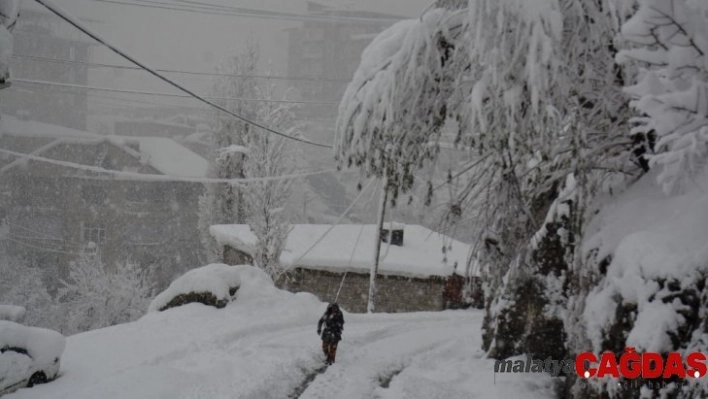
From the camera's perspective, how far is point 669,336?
248 inches

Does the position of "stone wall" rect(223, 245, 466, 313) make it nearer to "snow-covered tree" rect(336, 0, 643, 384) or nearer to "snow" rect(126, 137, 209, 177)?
"snow-covered tree" rect(336, 0, 643, 384)

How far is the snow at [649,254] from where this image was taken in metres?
6.34

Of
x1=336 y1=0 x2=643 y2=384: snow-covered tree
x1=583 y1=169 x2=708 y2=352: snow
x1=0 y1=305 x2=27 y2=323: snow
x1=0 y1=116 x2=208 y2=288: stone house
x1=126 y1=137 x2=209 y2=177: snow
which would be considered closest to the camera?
x1=336 y1=0 x2=643 y2=384: snow-covered tree

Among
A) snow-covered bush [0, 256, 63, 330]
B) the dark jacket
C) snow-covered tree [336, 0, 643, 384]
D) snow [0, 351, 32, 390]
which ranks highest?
snow-covered tree [336, 0, 643, 384]

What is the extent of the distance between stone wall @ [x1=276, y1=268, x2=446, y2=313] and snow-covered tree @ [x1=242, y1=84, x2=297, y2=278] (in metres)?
1.42

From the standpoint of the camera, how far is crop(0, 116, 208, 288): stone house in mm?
41500

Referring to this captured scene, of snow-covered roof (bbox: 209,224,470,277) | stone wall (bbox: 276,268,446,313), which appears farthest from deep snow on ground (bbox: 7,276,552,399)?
stone wall (bbox: 276,268,446,313)

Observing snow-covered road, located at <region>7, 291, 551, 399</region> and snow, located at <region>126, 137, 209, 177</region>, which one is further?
snow, located at <region>126, 137, 209, 177</region>

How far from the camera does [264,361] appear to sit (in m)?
11.4

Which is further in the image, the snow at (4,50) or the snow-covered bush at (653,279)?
the snow at (4,50)

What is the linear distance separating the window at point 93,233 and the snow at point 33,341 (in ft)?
111

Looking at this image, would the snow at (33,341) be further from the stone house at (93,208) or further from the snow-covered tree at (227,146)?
the stone house at (93,208)

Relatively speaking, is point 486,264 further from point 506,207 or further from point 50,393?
point 50,393

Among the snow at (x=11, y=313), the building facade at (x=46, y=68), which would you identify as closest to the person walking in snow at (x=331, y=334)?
the snow at (x=11, y=313)
